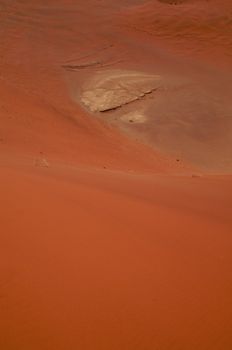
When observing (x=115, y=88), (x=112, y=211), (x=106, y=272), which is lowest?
(x=115, y=88)

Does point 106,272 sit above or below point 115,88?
above

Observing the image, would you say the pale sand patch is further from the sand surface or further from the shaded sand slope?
the shaded sand slope

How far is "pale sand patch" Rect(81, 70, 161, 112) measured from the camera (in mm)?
12344

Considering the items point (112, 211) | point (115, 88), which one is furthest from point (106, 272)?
point (115, 88)

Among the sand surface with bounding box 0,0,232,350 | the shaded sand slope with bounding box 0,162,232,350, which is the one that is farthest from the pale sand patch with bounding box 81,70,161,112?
the shaded sand slope with bounding box 0,162,232,350

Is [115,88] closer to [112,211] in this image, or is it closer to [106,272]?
[112,211]

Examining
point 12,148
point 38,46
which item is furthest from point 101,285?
point 38,46

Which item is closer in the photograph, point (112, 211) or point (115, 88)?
point (112, 211)

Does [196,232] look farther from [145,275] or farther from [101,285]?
[101,285]

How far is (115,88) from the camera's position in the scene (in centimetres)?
1287

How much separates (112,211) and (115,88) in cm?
958

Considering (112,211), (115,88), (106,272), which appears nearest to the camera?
(106,272)

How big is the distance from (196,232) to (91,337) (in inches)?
68.6

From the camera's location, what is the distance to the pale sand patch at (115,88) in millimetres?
12344
